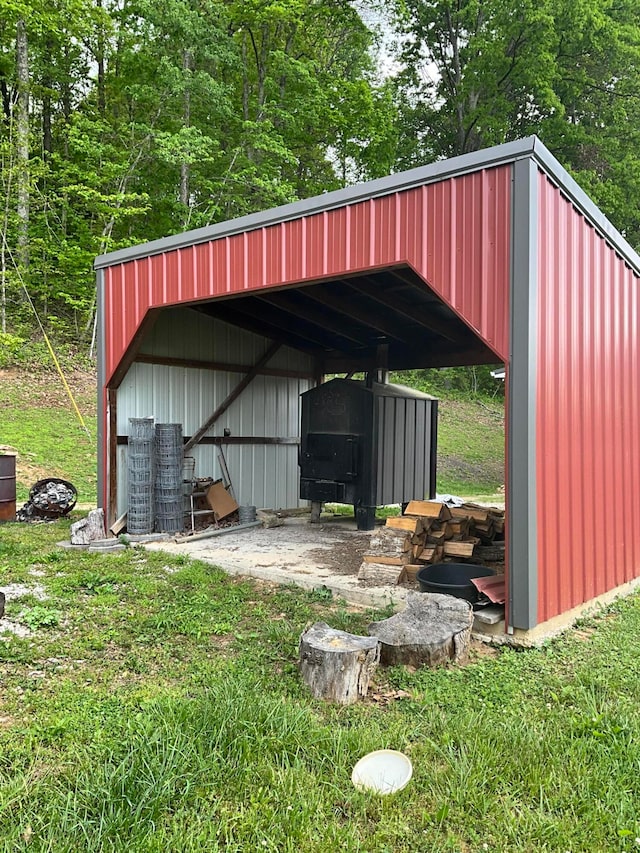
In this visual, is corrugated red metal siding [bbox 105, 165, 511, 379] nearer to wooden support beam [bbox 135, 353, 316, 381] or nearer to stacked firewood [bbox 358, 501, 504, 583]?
wooden support beam [bbox 135, 353, 316, 381]

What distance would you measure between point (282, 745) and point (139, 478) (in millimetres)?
4685

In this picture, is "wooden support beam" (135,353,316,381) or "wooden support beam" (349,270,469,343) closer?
"wooden support beam" (349,270,469,343)

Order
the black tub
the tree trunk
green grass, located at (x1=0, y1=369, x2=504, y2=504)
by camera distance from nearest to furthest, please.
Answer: the black tub, green grass, located at (x1=0, y1=369, x2=504, y2=504), the tree trunk

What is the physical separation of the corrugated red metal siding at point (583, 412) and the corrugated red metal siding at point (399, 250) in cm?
29

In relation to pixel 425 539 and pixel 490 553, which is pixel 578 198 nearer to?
pixel 425 539

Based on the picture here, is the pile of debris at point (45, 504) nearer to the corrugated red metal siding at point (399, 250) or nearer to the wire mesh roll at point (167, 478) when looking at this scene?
the wire mesh roll at point (167, 478)

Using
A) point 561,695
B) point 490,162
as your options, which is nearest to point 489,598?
point 561,695

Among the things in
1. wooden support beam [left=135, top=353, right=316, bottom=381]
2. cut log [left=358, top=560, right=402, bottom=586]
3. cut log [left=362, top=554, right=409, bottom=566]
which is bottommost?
cut log [left=358, top=560, right=402, bottom=586]

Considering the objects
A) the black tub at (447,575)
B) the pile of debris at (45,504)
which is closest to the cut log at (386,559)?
the black tub at (447,575)

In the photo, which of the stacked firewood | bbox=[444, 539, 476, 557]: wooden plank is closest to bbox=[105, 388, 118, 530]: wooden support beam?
the stacked firewood

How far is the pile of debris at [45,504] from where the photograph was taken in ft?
24.1

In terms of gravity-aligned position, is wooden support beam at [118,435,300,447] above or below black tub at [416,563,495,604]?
above

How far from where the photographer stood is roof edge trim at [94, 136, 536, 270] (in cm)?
375

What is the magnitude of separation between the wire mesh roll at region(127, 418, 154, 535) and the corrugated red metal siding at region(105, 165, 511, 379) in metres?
1.53
